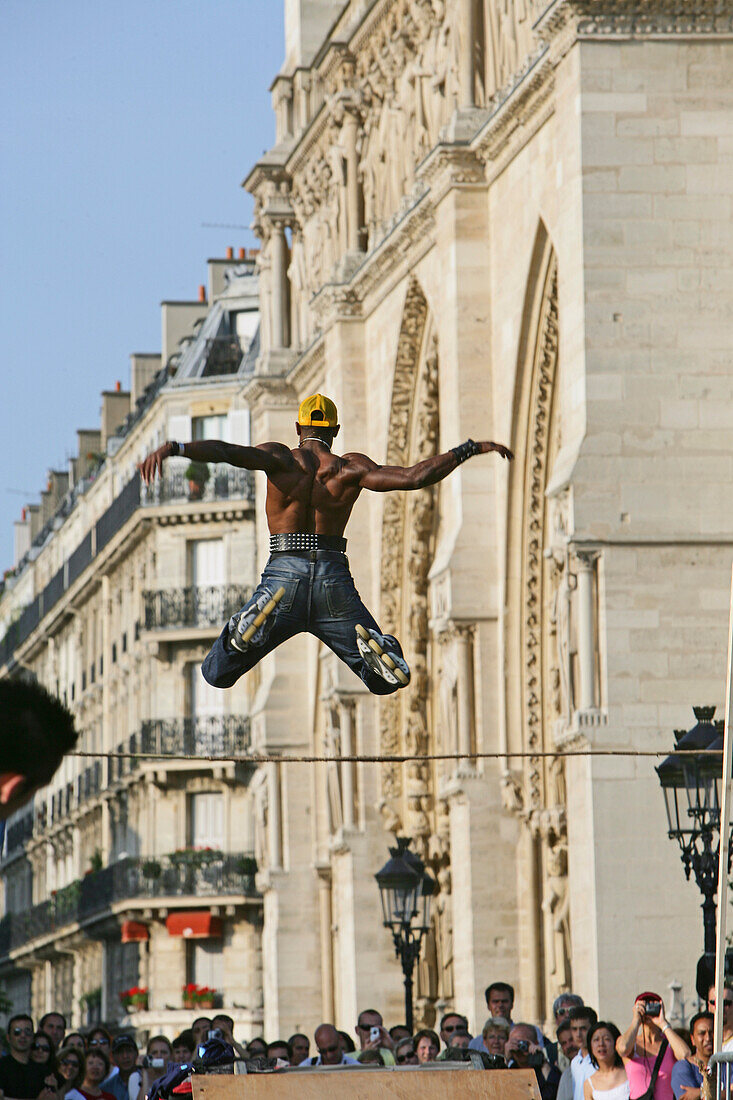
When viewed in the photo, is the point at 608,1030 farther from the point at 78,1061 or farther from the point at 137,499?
the point at 137,499

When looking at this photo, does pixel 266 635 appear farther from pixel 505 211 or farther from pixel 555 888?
pixel 505 211

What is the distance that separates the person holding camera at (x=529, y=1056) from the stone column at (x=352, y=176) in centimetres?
2164

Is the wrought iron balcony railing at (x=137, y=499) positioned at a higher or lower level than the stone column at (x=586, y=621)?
higher

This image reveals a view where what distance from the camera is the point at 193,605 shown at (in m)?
52.9

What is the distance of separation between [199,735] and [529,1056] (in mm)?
37114

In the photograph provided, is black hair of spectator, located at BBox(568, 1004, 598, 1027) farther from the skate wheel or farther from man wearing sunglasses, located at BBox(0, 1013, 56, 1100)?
the skate wheel

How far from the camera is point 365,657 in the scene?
1361cm

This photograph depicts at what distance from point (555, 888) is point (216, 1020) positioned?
10.7 meters

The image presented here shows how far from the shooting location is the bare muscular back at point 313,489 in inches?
533

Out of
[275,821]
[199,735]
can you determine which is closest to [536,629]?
[275,821]

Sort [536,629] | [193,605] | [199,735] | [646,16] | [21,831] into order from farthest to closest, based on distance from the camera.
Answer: [21,831], [193,605], [199,735], [536,629], [646,16]

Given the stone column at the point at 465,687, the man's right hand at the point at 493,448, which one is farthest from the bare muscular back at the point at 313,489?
the stone column at the point at 465,687

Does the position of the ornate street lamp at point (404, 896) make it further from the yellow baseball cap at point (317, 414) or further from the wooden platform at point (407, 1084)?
the wooden platform at point (407, 1084)

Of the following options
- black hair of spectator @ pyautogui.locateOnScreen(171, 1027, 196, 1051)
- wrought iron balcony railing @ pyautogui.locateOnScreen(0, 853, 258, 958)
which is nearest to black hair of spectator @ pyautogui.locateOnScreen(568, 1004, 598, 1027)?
black hair of spectator @ pyautogui.locateOnScreen(171, 1027, 196, 1051)
